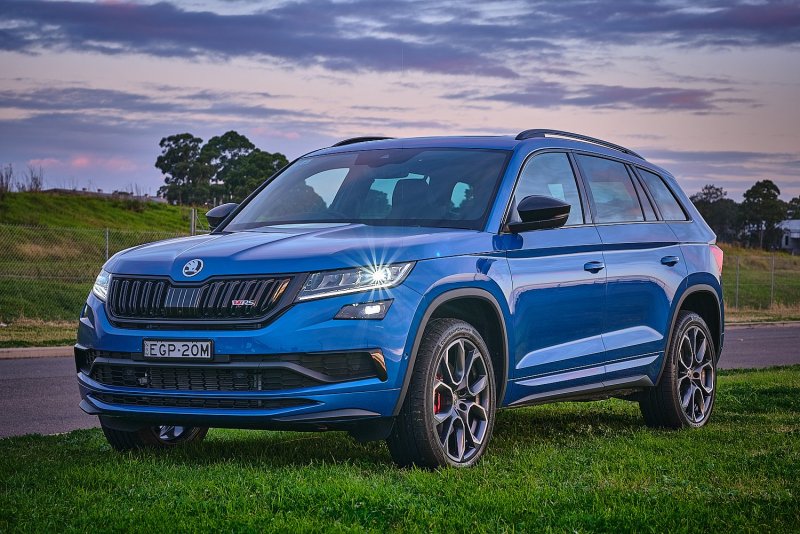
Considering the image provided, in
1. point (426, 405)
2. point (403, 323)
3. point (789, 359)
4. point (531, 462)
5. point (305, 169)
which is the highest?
point (305, 169)

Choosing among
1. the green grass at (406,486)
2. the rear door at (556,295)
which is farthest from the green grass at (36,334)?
the rear door at (556,295)

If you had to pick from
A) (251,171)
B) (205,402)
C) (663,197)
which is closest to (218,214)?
(205,402)

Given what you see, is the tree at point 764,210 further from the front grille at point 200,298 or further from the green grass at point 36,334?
the front grille at point 200,298

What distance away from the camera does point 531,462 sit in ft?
22.9

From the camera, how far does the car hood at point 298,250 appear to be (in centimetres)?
643

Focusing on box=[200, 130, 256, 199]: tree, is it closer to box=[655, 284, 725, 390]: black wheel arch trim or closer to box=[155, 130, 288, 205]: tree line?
box=[155, 130, 288, 205]: tree line

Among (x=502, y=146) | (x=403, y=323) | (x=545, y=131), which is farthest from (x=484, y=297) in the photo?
(x=545, y=131)

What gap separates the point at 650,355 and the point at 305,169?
296cm

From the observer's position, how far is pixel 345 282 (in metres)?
6.37

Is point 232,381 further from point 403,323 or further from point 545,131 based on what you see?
point 545,131

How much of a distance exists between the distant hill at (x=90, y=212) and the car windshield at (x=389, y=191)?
39424 millimetres

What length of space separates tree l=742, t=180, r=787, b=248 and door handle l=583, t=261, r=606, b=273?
108 m

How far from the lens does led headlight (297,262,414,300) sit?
6336 mm

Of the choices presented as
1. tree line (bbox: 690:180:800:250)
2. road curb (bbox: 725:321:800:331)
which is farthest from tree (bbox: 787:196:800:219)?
road curb (bbox: 725:321:800:331)
